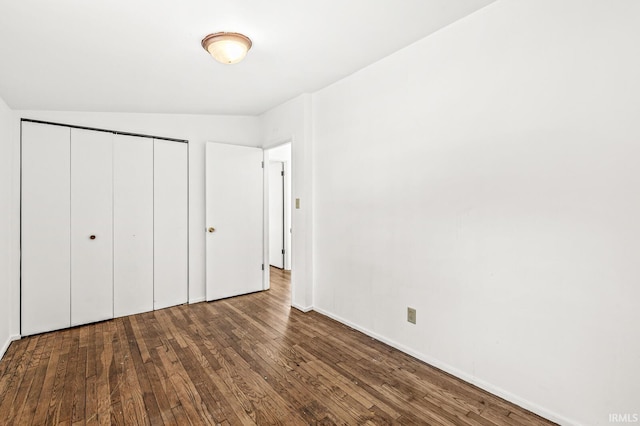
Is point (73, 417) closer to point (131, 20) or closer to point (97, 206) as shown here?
point (97, 206)

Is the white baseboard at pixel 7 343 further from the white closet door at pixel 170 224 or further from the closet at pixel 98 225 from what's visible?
the white closet door at pixel 170 224

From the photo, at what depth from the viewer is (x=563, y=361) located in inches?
68.1

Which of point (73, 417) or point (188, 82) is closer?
point (73, 417)

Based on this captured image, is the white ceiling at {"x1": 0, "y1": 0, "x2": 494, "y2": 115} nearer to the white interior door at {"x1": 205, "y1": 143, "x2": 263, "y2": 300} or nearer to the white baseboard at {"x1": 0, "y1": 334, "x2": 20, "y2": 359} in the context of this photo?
the white interior door at {"x1": 205, "y1": 143, "x2": 263, "y2": 300}

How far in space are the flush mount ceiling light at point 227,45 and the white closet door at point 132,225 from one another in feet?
6.25

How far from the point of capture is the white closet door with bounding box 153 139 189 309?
3.62 metres

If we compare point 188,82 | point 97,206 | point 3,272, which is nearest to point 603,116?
point 188,82

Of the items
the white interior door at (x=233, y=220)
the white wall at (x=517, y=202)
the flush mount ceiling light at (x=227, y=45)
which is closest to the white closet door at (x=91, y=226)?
the white interior door at (x=233, y=220)

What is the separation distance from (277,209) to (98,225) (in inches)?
120

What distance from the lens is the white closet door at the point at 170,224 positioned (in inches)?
142

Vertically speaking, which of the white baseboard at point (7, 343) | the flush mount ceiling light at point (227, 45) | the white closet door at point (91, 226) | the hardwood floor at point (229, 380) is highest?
the flush mount ceiling light at point (227, 45)

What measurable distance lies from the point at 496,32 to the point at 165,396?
10.5 feet

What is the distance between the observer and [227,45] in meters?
2.05

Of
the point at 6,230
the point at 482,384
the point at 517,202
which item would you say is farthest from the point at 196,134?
the point at 482,384
